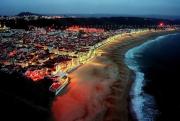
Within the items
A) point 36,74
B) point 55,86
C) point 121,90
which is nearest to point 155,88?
point 121,90

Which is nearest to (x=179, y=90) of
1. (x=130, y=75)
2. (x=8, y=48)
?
(x=130, y=75)

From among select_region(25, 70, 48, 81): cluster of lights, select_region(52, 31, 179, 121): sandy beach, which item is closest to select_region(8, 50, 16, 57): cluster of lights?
select_region(25, 70, 48, 81): cluster of lights

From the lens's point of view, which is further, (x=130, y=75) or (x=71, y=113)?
(x=130, y=75)

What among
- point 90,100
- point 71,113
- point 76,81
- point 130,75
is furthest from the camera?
point 130,75

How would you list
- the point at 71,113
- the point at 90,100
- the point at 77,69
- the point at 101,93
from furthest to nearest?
the point at 77,69
the point at 101,93
the point at 90,100
the point at 71,113

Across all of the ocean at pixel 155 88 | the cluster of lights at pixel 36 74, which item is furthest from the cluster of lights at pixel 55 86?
the ocean at pixel 155 88

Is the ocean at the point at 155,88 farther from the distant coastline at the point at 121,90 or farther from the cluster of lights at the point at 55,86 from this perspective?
the cluster of lights at the point at 55,86

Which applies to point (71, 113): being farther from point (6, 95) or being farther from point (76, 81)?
point (76, 81)
